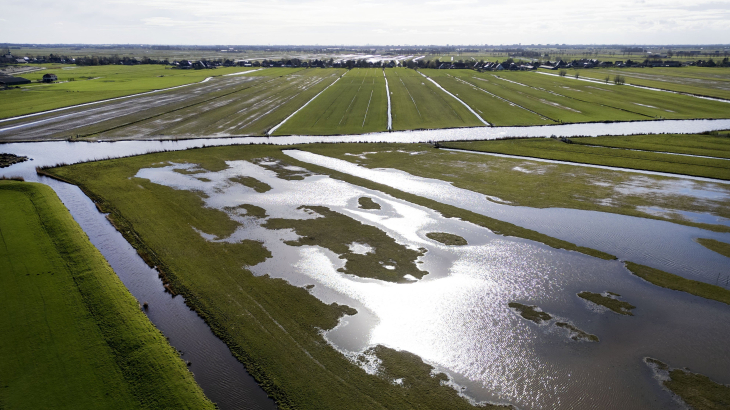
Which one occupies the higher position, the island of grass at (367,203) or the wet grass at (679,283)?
the island of grass at (367,203)

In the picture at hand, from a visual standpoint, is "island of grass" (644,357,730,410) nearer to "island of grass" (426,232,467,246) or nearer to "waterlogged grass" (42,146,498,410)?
"waterlogged grass" (42,146,498,410)

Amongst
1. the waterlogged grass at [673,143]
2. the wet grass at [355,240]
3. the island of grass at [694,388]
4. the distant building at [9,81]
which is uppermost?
the distant building at [9,81]

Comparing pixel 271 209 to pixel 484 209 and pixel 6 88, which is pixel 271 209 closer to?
pixel 484 209

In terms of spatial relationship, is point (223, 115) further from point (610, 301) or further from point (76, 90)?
point (610, 301)

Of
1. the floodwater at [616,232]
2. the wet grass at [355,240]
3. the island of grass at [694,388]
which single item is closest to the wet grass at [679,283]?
the floodwater at [616,232]

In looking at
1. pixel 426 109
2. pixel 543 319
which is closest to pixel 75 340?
pixel 543 319

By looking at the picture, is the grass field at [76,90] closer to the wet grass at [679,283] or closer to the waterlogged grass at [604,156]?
the waterlogged grass at [604,156]

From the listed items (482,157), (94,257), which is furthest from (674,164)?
(94,257)
